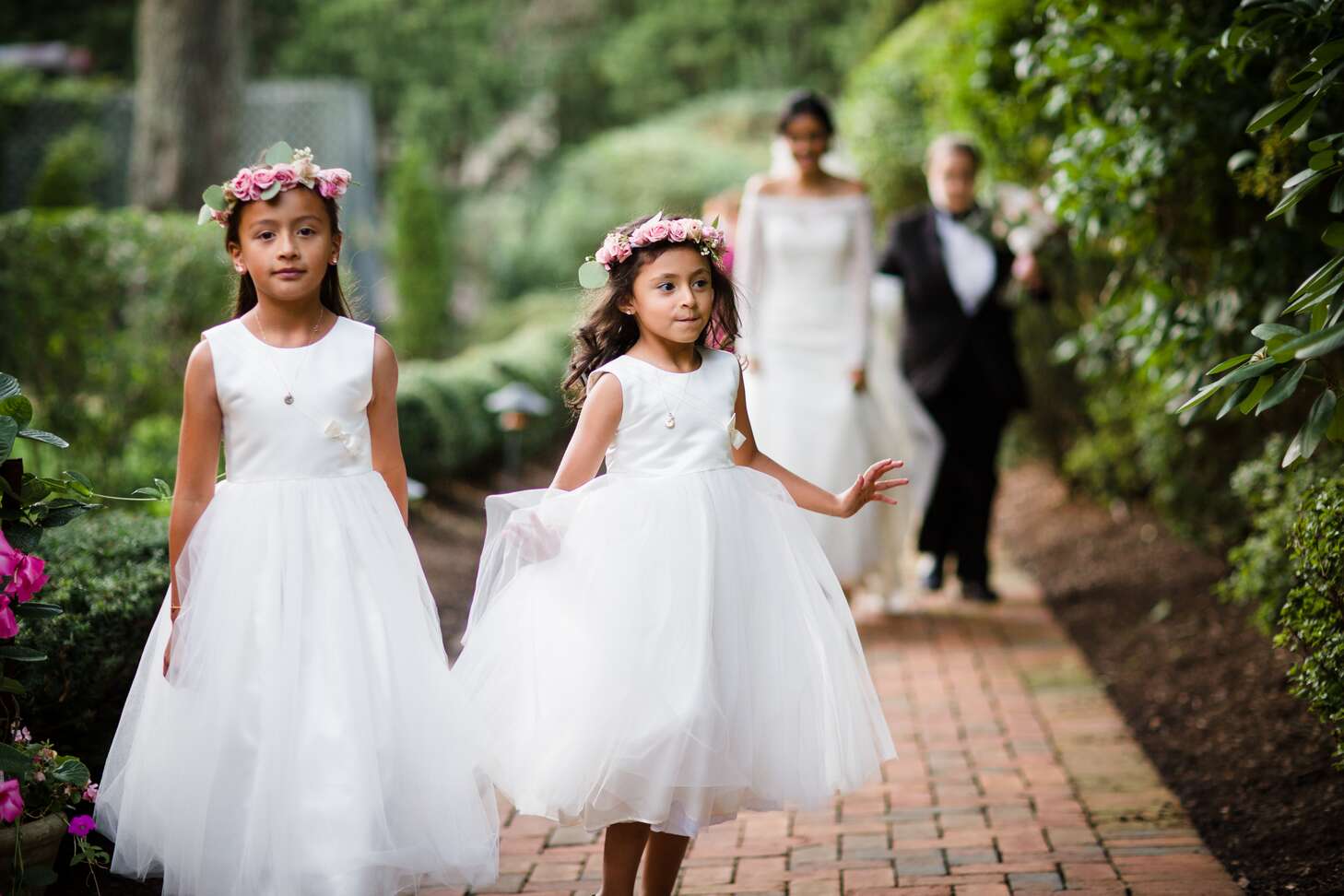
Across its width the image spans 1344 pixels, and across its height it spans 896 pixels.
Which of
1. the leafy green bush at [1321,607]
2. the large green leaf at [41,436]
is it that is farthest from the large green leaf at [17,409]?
the leafy green bush at [1321,607]

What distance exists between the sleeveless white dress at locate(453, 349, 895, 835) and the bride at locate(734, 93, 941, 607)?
310cm

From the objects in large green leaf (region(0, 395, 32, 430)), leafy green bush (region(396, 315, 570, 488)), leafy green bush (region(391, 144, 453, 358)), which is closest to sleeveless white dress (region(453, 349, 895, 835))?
large green leaf (region(0, 395, 32, 430))

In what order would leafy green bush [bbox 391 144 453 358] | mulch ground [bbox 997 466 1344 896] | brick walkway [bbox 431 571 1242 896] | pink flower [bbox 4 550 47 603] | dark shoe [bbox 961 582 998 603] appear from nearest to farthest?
1. pink flower [bbox 4 550 47 603]
2. brick walkway [bbox 431 571 1242 896]
3. mulch ground [bbox 997 466 1344 896]
4. dark shoe [bbox 961 582 998 603]
5. leafy green bush [bbox 391 144 453 358]

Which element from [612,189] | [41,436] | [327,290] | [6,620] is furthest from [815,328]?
[612,189]

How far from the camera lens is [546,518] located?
3059 millimetres

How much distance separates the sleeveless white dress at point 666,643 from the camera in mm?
2852

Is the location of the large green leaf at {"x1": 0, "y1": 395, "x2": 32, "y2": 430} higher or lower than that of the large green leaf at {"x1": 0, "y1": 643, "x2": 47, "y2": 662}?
higher

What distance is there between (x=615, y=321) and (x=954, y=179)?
3.72m

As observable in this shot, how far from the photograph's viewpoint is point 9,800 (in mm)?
2611

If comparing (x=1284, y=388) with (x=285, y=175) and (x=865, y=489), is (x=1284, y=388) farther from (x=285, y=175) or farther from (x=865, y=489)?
(x=285, y=175)

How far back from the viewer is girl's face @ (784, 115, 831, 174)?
594cm

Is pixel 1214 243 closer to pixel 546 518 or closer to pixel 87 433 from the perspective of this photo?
pixel 546 518

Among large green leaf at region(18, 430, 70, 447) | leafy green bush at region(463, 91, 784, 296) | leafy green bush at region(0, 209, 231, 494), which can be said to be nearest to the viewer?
large green leaf at region(18, 430, 70, 447)

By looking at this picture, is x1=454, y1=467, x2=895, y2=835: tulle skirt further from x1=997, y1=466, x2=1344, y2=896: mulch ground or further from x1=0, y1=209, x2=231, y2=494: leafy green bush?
x1=0, y1=209, x2=231, y2=494: leafy green bush
